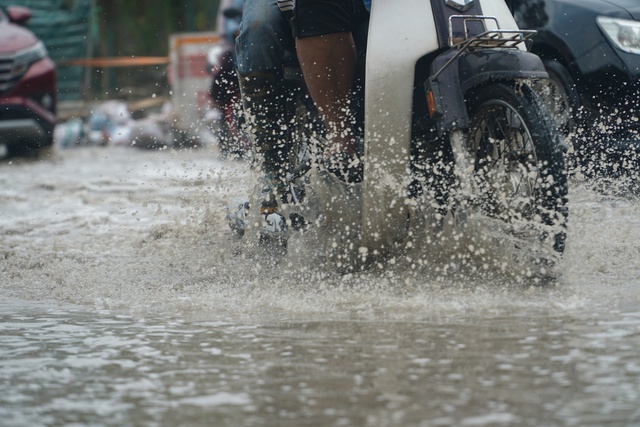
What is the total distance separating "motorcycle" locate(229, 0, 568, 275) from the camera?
397cm

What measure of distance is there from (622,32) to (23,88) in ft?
25.5

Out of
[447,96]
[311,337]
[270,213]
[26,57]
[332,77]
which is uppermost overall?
[26,57]

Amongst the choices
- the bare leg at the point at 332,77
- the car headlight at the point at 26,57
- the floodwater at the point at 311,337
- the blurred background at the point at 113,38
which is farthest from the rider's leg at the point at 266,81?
the blurred background at the point at 113,38

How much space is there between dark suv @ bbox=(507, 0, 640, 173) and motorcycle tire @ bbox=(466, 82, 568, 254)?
231cm

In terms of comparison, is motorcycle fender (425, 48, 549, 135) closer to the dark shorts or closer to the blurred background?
the dark shorts

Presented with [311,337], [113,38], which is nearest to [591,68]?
[311,337]

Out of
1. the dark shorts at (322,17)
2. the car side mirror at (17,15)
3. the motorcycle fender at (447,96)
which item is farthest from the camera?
the car side mirror at (17,15)

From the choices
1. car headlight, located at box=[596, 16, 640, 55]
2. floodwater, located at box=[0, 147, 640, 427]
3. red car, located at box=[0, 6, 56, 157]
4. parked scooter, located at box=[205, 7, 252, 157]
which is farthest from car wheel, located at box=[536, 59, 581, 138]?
red car, located at box=[0, 6, 56, 157]

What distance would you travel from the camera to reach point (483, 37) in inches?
158

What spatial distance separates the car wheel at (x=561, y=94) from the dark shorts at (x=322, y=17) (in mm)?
2356

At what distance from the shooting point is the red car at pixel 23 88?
12680 mm

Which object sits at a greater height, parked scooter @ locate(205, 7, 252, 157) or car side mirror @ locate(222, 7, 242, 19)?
car side mirror @ locate(222, 7, 242, 19)

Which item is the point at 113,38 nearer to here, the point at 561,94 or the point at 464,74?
the point at 561,94

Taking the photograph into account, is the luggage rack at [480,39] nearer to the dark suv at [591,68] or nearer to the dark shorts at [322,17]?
the dark shorts at [322,17]
